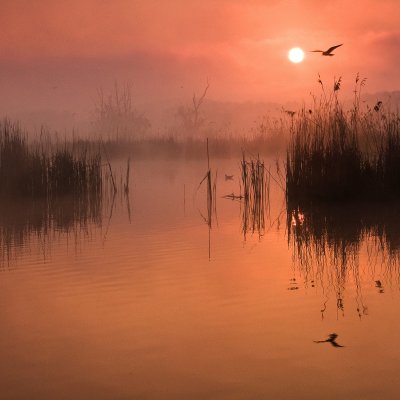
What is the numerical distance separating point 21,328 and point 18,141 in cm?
638

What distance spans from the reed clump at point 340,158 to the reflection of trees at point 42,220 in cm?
240

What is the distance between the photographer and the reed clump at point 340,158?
7.58 metres

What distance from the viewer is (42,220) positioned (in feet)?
24.1

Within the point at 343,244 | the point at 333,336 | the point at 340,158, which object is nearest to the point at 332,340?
the point at 333,336

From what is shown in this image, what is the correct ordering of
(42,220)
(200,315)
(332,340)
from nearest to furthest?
1. (332,340)
2. (200,315)
3. (42,220)

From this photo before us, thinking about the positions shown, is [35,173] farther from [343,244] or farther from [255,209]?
[343,244]

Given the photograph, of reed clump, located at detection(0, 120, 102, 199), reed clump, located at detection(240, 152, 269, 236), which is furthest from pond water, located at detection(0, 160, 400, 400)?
reed clump, located at detection(0, 120, 102, 199)

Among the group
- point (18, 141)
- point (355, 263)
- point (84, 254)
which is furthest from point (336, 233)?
point (18, 141)

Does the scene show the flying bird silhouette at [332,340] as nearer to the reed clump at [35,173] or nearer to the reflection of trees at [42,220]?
the reflection of trees at [42,220]

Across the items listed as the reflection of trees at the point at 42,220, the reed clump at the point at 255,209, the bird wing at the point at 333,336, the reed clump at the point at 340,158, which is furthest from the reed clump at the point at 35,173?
the bird wing at the point at 333,336

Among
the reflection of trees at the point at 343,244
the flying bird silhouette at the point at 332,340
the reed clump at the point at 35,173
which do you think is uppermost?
the reed clump at the point at 35,173

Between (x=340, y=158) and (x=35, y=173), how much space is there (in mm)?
4092

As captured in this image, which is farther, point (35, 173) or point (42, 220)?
point (35, 173)

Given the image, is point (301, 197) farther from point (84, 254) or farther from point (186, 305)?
point (186, 305)
